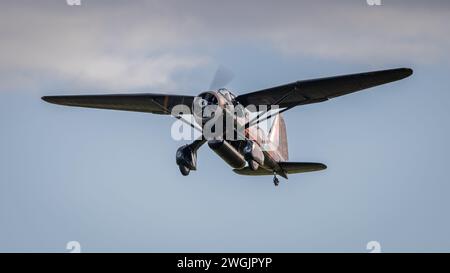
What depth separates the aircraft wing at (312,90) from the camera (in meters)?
32.0

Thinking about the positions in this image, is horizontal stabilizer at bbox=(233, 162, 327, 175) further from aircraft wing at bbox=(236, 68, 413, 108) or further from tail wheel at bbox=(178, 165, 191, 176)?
tail wheel at bbox=(178, 165, 191, 176)

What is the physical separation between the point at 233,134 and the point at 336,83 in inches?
138

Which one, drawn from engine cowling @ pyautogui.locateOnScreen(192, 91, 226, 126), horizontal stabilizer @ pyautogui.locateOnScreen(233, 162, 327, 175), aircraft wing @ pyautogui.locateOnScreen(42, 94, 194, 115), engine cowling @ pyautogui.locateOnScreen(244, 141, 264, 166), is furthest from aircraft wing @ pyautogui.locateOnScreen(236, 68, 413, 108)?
horizontal stabilizer @ pyautogui.locateOnScreen(233, 162, 327, 175)

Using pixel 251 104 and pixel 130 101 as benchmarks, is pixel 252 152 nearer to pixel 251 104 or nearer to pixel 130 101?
pixel 251 104

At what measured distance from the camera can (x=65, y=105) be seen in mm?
37219

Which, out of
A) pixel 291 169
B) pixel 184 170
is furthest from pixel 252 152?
pixel 291 169

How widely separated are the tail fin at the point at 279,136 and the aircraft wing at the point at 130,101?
377 cm

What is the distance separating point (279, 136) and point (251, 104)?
4.23 m

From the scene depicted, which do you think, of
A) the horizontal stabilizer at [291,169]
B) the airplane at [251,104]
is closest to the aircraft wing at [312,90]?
the airplane at [251,104]

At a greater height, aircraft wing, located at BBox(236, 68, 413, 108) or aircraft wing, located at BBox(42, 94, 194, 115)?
aircraft wing, located at BBox(42, 94, 194, 115)

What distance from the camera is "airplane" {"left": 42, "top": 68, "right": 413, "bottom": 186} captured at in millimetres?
31375

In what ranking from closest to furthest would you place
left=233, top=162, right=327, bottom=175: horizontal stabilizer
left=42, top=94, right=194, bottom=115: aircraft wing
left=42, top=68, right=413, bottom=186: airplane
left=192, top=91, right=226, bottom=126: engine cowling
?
1. left=192, top=91, right=226, bottom=126: engine cowling
2. left=42, top=68, right=413, bottom=186: airplane
3. left=42, top=94, right=194, bottom=115: aircraft wing
4. left=233, top=162, right=327, bottom=175: horizontal stabilizer
